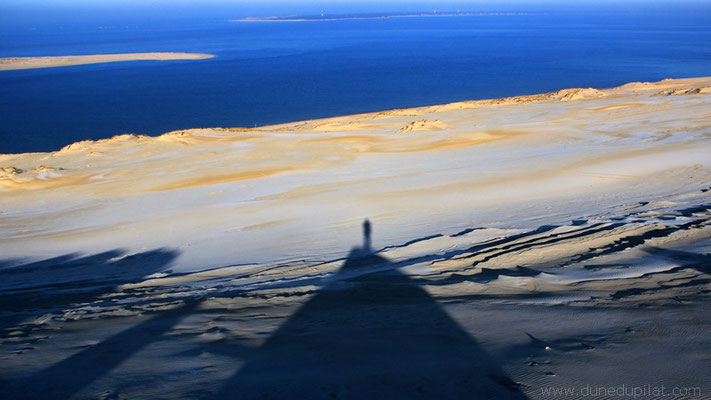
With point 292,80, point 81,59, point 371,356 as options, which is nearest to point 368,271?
point 371,356

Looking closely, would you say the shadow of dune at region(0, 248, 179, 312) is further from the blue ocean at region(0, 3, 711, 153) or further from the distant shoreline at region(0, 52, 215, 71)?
the distant shoreline at region(0, 52, 215, 71)

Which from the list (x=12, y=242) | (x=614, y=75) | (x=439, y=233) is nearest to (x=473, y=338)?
(x=439, y=233)

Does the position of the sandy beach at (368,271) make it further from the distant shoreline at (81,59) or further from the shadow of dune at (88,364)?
the distant shoreline at (81,59)

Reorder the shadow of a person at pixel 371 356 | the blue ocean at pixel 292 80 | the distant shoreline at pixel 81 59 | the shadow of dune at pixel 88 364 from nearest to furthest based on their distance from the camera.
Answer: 1. the shadow of a person at pixel 371 356
2. the shadow of dune at pixel 88 364
3. the blue ocean at pixel 292 80
4. the distant shoreline at pixel 81 59

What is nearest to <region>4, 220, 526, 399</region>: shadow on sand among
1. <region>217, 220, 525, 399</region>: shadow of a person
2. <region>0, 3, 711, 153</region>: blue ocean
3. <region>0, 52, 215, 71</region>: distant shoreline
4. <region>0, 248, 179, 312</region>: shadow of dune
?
<region>217, 220, 525, 399</region>: shadow of a person

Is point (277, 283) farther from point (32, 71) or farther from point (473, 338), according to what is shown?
point (32, 71)

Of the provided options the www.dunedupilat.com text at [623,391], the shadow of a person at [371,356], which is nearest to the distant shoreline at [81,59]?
the shadow of a person at [371,356]

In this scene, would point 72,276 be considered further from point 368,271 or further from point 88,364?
point 368,271
